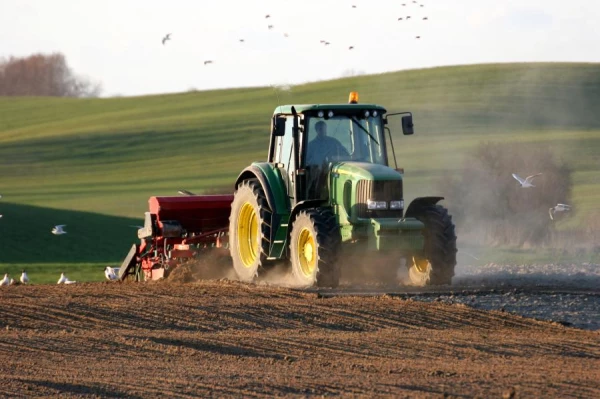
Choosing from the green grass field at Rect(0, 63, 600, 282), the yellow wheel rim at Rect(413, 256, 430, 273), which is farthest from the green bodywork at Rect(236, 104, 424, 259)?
the green grass field at Rect(0, 63, 600, 282)

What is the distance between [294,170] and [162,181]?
40.5 metres

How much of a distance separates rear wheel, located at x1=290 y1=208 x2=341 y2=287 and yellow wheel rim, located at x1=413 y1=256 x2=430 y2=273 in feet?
5.21

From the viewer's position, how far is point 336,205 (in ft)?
54.0

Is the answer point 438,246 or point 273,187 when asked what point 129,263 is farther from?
point 438,246

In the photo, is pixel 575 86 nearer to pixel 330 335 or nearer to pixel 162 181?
pixel 162 181

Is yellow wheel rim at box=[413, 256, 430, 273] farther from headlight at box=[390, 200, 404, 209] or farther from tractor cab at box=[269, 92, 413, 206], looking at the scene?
tractor cab at box=[269, 92, 413, 206]

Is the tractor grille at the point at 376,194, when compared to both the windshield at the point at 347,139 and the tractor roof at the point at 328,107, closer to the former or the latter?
the windshield at the point at 347,139

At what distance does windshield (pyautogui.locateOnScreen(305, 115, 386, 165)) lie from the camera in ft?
55.1

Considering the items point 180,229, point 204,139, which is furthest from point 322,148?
point 204,139

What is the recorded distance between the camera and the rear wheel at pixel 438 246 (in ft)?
53.4

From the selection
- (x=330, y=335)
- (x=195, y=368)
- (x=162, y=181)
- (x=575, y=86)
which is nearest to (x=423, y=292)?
(x=330, y=335)

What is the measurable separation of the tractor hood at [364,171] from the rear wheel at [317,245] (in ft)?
2.08

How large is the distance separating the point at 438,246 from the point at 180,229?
189 inches

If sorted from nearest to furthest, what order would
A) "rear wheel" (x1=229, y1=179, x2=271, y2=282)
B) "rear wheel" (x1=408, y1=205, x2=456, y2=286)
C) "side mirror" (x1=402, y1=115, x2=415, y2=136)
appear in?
"rear wheel" (x1=408, y1=205, x2=456, y2=286), "side mirror" (x1=402, y1=115, x2=415, y2=136), "rear wheel" (x1=229, y1=179, x2=271, y2=282)
